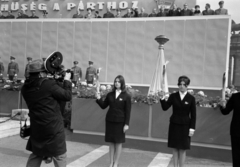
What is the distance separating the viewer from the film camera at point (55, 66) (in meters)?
3.61

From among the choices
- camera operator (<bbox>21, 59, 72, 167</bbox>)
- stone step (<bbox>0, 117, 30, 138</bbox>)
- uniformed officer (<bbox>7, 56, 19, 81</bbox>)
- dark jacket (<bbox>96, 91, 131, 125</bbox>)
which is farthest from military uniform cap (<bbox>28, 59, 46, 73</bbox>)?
uniformed officer (<bbox>7, 56, 19, 81</bbox>)

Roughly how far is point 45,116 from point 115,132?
83.7 inches

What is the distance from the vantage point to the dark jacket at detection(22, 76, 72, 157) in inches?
138

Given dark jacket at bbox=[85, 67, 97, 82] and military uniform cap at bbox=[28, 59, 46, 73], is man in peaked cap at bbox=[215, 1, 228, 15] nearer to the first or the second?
dark jacket at bbox=[85, 67, 97, 82]

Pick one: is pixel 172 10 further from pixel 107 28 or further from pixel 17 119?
pixel 17 119

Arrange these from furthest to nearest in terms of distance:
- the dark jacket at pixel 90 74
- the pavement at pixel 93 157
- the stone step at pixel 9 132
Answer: the dark jacket at pixel 90 74 → the stone step at pixel 9 132 → the pavement at pixel 93 157

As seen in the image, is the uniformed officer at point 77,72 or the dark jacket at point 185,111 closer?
the dark jacket at point 185,111

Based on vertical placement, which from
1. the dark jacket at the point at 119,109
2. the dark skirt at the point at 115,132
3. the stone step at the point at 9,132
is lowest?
the stone step at the point at 9,132

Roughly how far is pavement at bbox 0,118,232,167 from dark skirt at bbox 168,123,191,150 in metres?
1.09

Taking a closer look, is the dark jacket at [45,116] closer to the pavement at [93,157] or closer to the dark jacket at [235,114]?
the pavement at [93,157]

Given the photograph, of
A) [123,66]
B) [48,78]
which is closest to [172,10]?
[123,66]

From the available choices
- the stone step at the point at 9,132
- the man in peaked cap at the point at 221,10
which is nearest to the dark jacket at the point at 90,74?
the man in peaked cap at the point at 221,10

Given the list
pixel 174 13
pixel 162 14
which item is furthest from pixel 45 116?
pixel 162 14

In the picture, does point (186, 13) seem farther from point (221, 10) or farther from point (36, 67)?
point (36, 67)
